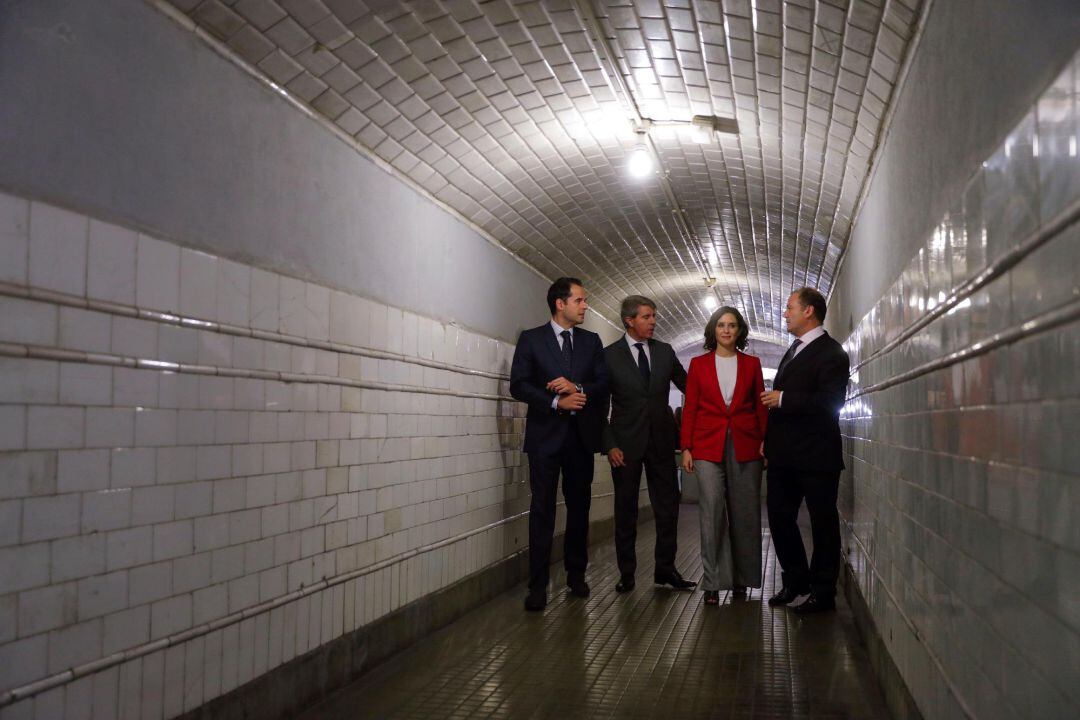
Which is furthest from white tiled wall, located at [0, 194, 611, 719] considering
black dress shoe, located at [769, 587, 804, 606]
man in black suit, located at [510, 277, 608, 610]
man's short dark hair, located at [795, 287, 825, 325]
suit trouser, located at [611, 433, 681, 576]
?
man's short dark hair, located at [795, 287, 825, 325]

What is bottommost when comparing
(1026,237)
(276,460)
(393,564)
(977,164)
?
(393,564)

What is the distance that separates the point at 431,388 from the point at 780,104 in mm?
2559

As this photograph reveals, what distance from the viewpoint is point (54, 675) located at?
281cm

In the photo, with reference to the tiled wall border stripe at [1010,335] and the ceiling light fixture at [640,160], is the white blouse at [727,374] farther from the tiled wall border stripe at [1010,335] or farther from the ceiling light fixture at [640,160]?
the tiled wall border stripe at [1010,335]

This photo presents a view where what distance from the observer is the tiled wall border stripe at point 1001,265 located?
63.2 inches

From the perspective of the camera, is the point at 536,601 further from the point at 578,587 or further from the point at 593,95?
the point at 593,95

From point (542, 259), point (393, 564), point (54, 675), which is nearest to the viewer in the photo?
point (54, 675)

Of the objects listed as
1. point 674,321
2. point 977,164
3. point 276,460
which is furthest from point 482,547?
point 674,321

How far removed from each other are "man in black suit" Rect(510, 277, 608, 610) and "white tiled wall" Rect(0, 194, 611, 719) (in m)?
1.03

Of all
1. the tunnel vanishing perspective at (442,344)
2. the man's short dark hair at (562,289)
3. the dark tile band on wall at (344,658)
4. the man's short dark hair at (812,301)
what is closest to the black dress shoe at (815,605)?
the tunnel vanishing perspective at (442,344)

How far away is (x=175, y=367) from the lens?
344cm

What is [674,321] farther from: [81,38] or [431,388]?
[81,38]

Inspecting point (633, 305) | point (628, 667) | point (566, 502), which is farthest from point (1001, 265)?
point (633, 305)

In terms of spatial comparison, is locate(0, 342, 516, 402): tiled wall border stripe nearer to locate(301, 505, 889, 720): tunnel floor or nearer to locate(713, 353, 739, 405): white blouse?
locate(301, 505, 889, 720): tunnel floor
